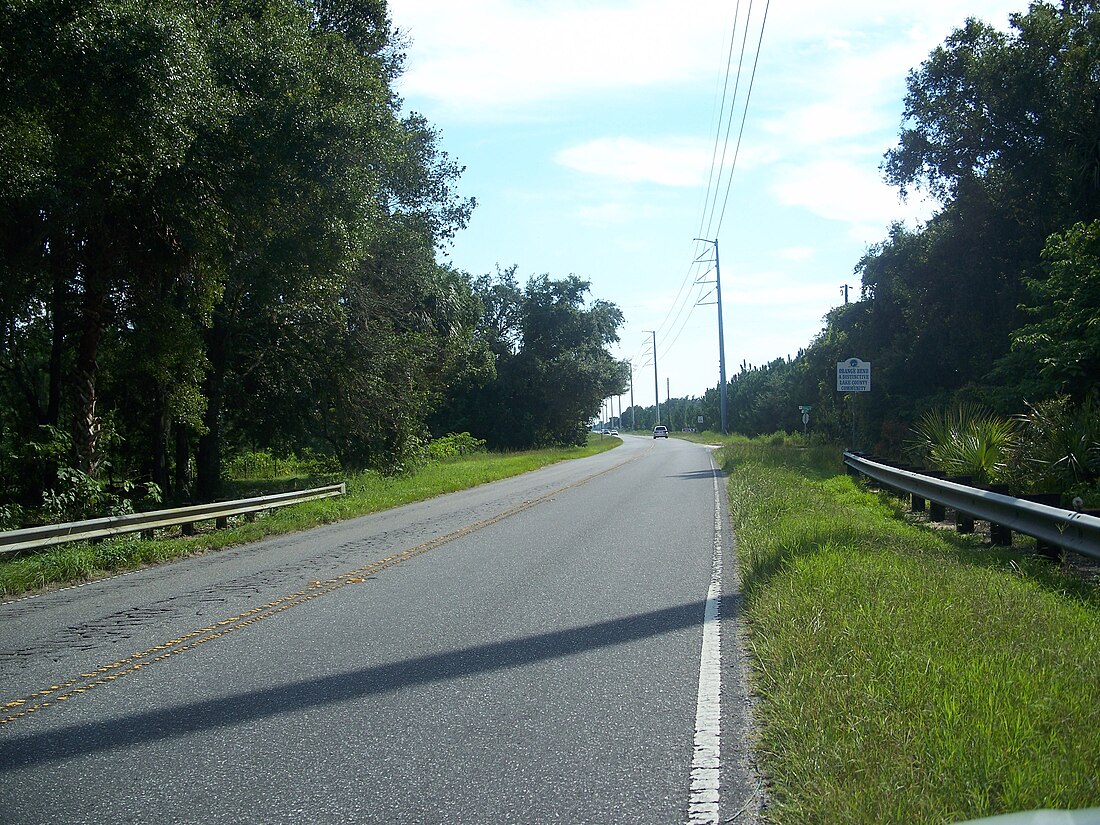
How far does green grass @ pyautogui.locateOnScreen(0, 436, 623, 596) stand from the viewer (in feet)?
37.3

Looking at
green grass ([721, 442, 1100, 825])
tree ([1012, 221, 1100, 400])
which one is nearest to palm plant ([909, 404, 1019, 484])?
tree ([1012, 221, 1100, 400])

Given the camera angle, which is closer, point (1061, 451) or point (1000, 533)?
point (1000, 533)

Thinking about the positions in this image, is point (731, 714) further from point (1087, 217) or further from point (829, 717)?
point (1087, 217)

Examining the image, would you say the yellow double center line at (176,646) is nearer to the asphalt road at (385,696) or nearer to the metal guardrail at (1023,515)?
the asphalt road at (385,696)

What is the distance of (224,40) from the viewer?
15.5 m

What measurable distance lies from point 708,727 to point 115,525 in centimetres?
1170

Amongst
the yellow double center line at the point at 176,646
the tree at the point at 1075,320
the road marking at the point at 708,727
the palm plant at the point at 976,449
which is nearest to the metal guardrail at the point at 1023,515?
the palm plant at the point at 976,449

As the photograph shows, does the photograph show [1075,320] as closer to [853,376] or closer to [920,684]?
[853,376]

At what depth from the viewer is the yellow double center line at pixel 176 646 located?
19.2 ft

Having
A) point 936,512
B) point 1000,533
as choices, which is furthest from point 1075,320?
point 1000,533

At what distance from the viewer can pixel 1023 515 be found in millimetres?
9398

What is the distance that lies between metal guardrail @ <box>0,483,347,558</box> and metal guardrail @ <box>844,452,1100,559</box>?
11.9 metres

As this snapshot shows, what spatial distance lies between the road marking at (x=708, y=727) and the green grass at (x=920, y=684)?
25 cm

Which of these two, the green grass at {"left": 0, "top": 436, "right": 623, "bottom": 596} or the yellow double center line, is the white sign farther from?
the yellow double center line
